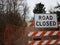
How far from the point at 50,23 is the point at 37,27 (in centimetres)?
45

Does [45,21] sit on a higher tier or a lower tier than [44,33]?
higher

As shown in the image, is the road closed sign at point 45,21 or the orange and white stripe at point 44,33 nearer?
the road closed sign at point 45,21

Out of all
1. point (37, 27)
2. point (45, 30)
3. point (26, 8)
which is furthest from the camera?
point (26, 8)

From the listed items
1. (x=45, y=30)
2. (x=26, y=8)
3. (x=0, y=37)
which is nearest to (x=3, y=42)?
(x=0, y=37)

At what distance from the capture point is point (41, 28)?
8375mm

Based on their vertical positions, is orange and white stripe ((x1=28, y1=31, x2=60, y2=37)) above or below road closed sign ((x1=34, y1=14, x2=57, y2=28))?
below

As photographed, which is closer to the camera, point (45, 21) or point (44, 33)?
point (45, 21)

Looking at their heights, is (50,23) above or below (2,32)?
above

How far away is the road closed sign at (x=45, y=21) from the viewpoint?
8078mm

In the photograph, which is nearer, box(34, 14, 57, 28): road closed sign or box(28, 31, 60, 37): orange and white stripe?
box(34, 14, 57, 28): road closed sign

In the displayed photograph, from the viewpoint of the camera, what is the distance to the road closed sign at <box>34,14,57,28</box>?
8.08 m

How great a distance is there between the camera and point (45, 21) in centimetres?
817

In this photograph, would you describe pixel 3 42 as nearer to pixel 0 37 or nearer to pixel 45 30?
pixel 0 37

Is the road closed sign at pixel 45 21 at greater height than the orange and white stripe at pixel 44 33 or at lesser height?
greater
